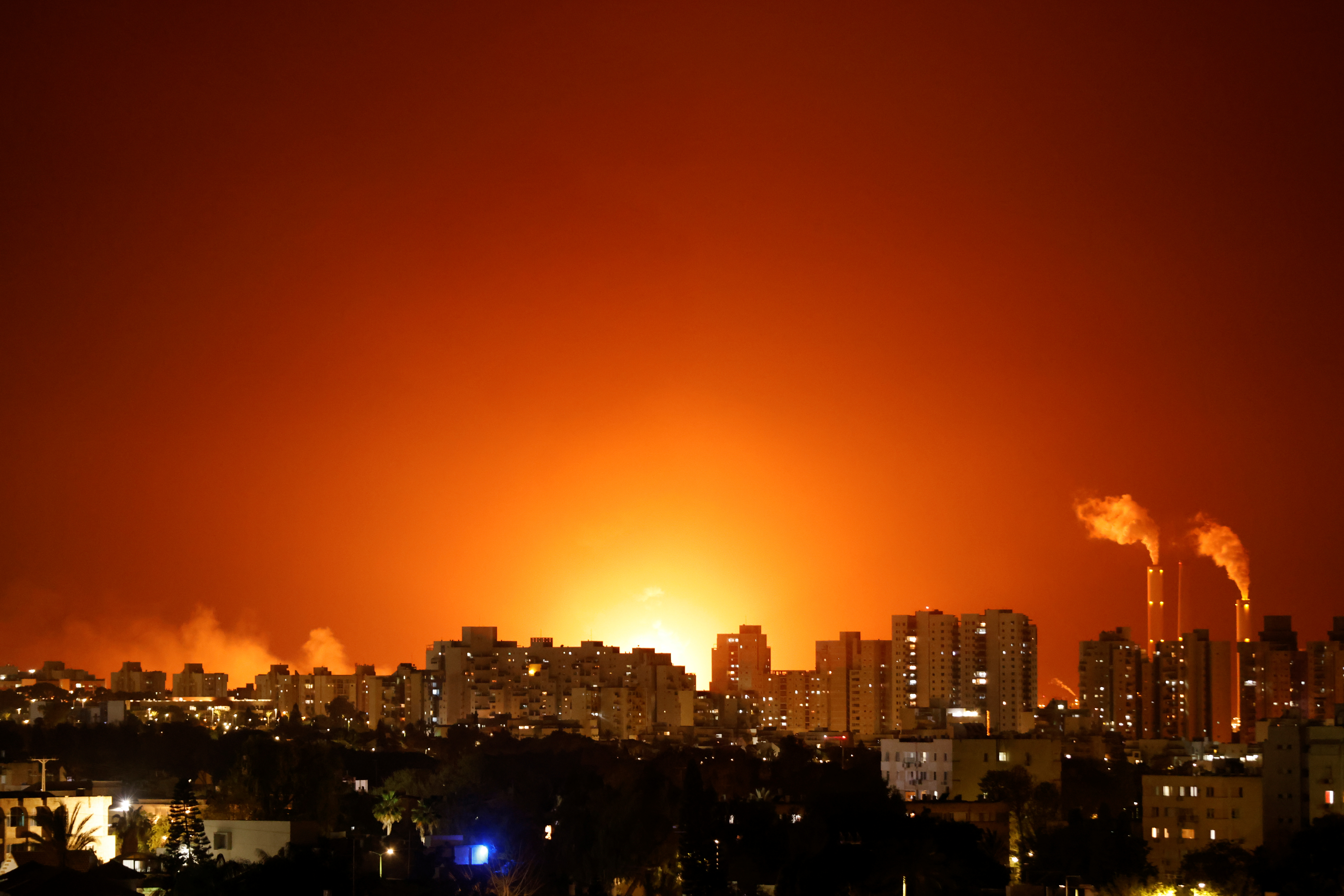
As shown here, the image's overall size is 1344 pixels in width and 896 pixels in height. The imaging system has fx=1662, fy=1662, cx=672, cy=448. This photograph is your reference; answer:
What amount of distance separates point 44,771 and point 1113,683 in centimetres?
4442

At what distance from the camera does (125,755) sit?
37.6 metres

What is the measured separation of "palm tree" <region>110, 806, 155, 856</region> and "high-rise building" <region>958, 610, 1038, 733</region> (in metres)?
42.6

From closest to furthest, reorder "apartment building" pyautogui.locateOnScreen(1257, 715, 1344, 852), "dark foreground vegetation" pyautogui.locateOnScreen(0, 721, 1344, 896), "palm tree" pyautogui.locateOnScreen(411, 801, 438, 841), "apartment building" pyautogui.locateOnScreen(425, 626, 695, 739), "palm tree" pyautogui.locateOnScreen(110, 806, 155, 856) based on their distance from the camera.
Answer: "dark foreground vegetation" pyautogui.locateOnScreen(0, 721, 1344, 896) < "palm tree" pyautogui.locateOnScreen(110, 806, 155, 856) < "palm tree" pyautogui.locateOnScreen(411, 801, 438, 841) < "apartment building" pyautogui.locateOnScreen(1257, 715, 1344, 852) < "apartment building" pyautogui.locateOnScreen(425, 626, 695, 739)

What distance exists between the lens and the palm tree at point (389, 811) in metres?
26.0

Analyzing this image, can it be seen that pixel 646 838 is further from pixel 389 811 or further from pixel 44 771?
pixel 44 771

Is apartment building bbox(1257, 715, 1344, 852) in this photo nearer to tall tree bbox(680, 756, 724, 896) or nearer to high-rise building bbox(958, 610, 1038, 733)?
tall tree bbox(680, 756, 724, 896)

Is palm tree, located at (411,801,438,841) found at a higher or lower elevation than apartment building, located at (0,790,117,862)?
lower

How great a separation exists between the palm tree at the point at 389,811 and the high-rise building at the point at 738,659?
177 feet

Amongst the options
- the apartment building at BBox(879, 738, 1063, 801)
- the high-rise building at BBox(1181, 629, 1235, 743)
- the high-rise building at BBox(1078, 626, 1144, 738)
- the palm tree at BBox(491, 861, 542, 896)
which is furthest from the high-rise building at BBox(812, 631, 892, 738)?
the palm tree at BBox(491, 861, 542, 896)

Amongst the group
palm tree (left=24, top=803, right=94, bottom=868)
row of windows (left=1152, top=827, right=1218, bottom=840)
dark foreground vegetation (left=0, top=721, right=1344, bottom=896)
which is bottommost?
row of windows (left=1152, top=827, right=1218, bottom=840)

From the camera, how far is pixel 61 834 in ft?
68.6

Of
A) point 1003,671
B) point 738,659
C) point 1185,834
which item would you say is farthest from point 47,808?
point 738,659

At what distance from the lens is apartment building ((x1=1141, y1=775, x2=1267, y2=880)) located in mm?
26672

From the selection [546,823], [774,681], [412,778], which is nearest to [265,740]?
[412,778]
